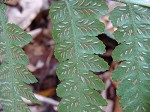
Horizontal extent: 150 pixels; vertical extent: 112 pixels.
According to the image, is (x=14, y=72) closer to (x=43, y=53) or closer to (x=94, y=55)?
(x=94, y=55)

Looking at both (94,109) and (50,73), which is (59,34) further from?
(50,73)

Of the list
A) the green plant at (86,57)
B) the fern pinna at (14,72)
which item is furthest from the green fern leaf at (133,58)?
the fern pinna at (14,72)

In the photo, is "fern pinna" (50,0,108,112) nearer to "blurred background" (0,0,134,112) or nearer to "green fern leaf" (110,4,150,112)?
"green fern leaf" (110,4,150,112)

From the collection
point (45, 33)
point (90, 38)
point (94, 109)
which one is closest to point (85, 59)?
point (90, 38)

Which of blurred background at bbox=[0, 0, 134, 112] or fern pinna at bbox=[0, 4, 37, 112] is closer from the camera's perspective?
fern pinna at bbox=[0, 4, 37, 112]

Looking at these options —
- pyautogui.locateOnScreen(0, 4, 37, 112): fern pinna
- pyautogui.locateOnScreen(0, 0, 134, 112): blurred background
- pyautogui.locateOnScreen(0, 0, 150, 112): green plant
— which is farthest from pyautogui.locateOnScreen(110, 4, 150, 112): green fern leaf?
pyautogui.locateOnScreen(0, 0, 134, 112): blurred background
